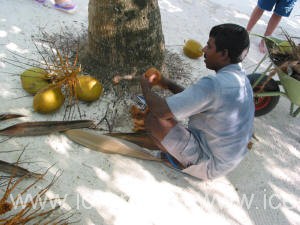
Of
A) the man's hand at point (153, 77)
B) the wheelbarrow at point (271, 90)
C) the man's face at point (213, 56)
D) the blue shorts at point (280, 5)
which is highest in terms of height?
the man's face at point (213, 56)

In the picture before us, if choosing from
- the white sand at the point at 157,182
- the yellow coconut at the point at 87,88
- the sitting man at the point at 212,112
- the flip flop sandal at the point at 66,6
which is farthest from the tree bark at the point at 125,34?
the flip flop sandal at the point at 66,6

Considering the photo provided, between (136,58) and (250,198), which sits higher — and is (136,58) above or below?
above

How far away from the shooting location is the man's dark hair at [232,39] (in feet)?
6.22

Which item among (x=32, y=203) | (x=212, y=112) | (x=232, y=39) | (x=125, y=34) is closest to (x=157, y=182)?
(x=212, y=112)

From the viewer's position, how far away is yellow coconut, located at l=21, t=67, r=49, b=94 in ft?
8.75

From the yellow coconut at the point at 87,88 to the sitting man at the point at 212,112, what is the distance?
61cm

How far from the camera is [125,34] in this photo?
2.83 m

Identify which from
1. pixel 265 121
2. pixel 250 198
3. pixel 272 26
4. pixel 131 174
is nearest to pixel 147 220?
pixel 131 174

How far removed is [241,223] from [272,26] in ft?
9.21

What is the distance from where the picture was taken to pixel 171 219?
2221 millimetres

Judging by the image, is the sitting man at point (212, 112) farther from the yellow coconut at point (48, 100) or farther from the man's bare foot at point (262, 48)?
the man's bare foot at point (262, 48)

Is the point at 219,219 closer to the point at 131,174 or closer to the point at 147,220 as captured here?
the point at 147,220

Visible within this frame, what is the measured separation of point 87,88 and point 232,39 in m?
1.28

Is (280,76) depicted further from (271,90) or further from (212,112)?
(212,112)
